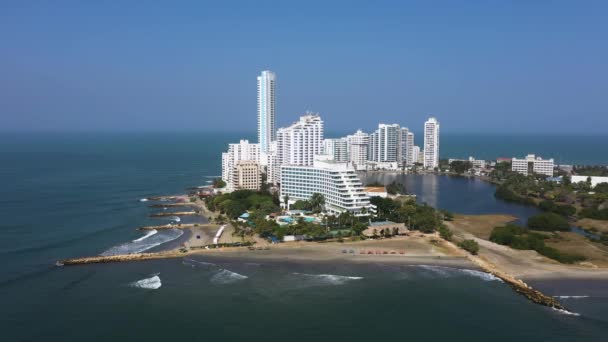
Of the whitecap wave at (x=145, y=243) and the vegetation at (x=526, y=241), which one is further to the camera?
the whitecap wave at (x=145, y=243)

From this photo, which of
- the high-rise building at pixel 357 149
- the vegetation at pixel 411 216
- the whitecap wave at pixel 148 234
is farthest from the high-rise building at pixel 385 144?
the whitecap wave at pixel 148 234

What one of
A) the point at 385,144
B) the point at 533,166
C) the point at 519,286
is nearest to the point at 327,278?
the point at 519,286

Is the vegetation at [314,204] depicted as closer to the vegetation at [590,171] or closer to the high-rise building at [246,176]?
the high-rise building at [246,176]

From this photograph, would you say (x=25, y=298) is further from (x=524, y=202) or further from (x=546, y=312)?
(x=524, y=202)

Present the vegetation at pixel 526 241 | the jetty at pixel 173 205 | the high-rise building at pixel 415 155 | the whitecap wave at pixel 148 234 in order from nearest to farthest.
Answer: the vegetation at pixel 526 241
the whitecap wave at pixel 148 234
the jetty at pixel 173 205
the high-rise building at pixel 415 155

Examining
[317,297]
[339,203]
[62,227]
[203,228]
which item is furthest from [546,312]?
[62,227]

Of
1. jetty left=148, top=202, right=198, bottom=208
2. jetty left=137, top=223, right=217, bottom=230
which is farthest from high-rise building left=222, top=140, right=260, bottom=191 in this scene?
jetty left=137, top=223, right=217, bottom=230

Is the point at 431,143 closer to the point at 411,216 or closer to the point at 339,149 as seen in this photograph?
the point at 339,149
